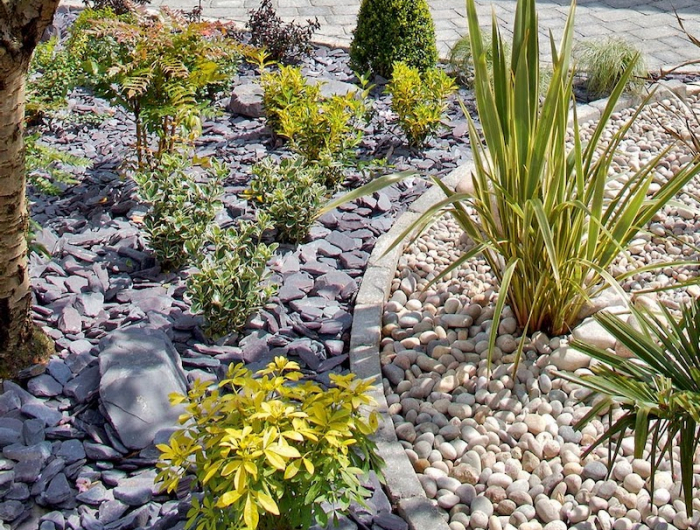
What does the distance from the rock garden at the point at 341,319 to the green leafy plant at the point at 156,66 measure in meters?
0.01

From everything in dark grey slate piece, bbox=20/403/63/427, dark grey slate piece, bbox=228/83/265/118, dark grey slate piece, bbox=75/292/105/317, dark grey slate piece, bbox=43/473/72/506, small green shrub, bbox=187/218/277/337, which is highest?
dark grey slate piece, bbox=228/83/265/118

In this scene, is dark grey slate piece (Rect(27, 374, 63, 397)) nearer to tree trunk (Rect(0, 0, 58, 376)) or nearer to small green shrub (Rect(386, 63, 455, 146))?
tree trunk (Rect(0, 0, 58, 376))

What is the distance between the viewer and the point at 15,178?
2777 millimetres

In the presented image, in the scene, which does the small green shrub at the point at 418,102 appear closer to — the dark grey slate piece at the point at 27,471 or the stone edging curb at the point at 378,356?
the stone edging curb at the point at 378,356

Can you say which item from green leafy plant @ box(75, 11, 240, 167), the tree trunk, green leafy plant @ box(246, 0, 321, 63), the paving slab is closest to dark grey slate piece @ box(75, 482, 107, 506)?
the tree trunk

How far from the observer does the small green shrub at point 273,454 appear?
2.06m

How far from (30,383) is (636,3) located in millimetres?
6751

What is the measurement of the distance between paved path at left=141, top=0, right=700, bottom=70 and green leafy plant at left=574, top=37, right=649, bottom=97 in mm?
891

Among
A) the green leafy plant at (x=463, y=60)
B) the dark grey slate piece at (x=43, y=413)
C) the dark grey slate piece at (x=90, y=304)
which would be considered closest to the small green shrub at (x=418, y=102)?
the green leafy plant at (x=463, y=60)

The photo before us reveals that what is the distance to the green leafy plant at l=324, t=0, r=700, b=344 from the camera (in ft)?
9.46

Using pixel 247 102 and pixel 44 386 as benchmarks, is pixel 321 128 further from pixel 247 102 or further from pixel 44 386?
pixel 44 386

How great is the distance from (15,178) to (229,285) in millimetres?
863

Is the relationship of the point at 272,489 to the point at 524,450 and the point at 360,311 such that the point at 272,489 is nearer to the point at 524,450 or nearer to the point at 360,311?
the point at 524,450

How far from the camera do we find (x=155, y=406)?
286 centimetres
